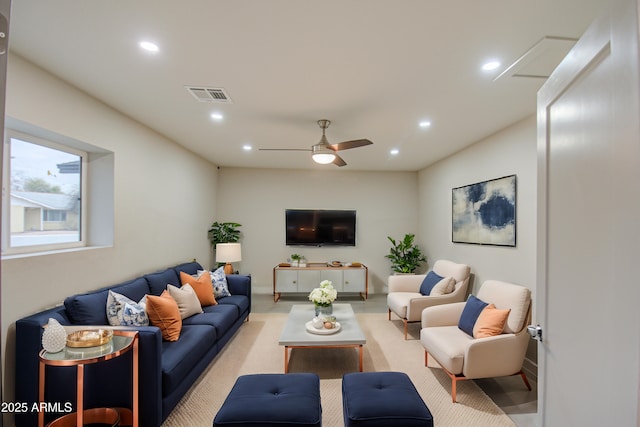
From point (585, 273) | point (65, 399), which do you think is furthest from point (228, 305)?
point (585, 273)

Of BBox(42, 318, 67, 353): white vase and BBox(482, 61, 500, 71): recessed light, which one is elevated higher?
BBox(482, 61, 500, 71): recessed light

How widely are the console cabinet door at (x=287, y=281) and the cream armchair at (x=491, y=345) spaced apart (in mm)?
3156

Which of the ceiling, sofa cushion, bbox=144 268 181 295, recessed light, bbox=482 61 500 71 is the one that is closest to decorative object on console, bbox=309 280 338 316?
sofa cushion, bbox=144 268 181 295

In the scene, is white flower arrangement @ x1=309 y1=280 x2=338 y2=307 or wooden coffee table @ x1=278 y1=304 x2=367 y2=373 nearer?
wooden coffee table @ x1=278 y1=304 x2=367 y2=373

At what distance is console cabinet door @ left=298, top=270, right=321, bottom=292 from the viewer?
6043 millimetres

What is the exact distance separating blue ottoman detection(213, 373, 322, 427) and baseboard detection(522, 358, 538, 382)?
7.65ft

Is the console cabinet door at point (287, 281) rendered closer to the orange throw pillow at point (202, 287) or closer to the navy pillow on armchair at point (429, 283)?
the orange throw pillow at point (202, 287)

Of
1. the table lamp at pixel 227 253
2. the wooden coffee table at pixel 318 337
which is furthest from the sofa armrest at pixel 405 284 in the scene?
the table lamp at pixel 227 253

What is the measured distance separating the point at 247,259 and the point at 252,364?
10.9ft

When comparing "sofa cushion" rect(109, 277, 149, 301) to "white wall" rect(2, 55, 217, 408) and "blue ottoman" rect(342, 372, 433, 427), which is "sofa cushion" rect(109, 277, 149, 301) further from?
"blue ottoman" rect(342, 372, 433, 427)

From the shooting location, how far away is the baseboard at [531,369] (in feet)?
10.1

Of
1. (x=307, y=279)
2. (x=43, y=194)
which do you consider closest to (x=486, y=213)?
(x=307, y=279)

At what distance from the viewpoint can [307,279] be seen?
6.05m

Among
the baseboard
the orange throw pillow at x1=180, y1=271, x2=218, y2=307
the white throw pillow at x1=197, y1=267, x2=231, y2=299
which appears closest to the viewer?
the baseboard
